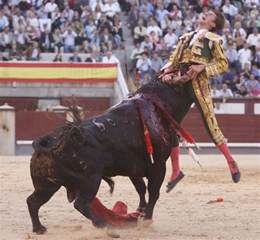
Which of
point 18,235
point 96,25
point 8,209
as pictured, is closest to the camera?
point 18,235

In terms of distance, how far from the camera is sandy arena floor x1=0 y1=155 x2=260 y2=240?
534 centimetres

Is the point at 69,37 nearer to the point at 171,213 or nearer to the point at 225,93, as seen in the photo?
the point at 225,93

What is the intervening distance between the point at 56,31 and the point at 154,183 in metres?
11.6

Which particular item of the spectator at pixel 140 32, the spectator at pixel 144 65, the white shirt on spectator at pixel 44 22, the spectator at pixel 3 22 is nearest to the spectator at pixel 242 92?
the spectator at pixel 144 65

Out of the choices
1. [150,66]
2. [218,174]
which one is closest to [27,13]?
[150,66]

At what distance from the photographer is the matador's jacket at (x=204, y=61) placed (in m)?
5.61

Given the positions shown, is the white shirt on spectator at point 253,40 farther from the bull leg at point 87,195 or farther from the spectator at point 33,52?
the bull leg at point 87,195

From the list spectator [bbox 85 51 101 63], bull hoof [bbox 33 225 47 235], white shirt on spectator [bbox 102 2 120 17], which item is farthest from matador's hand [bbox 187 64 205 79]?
white shirt on spectator [bbox 102 2 120 17]

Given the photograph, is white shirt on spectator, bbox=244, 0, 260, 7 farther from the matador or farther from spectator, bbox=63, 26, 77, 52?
the matador

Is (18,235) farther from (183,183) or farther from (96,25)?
(96,25)

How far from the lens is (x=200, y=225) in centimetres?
580

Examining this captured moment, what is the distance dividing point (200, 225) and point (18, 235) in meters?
1.32

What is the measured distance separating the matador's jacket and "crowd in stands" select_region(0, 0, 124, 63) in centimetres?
1123

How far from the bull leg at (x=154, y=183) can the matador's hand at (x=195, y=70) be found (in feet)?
2.12
